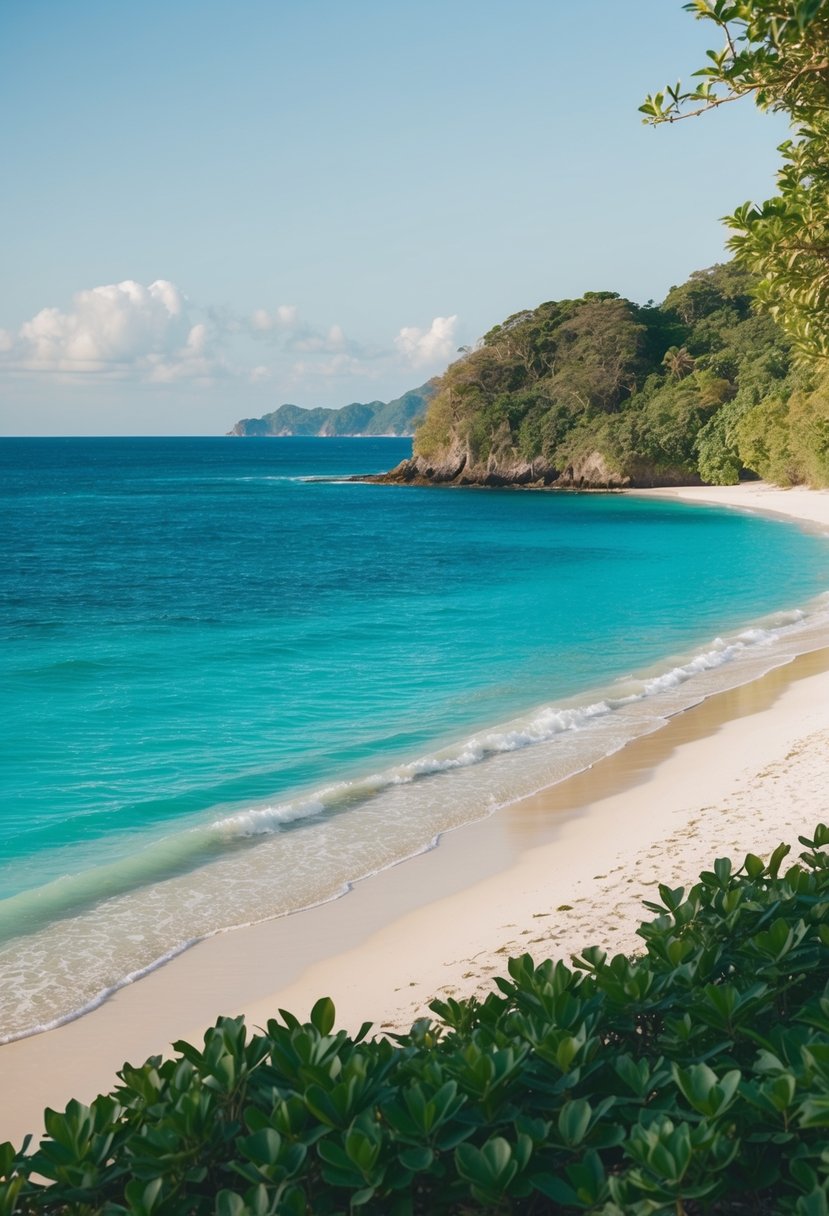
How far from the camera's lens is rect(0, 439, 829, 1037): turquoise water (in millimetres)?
10578

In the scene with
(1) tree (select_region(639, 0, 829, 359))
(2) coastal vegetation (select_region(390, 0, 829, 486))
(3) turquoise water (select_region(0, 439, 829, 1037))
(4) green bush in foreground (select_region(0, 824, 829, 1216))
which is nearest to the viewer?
(4) green bush in foreground (select_region(0, 824, 829, 1216))

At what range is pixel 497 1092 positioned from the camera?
9.73 ft

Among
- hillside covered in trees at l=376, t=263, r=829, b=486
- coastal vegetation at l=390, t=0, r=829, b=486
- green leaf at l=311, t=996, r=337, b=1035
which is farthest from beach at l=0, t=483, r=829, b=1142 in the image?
hillside covered in trees at l=376, t=263, r=829, b=486

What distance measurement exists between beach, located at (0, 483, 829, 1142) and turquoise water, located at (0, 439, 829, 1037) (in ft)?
1.51

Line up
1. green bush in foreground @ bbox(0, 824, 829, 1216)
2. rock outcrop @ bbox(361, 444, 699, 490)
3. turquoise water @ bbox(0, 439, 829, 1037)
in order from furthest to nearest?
rock outcrop @ bbox(361, 444, 699, 490), turquoise water @ bbox(0, 439, 829, 1037), green bush in foreground @ bbox(0, 824, 829, 1216)

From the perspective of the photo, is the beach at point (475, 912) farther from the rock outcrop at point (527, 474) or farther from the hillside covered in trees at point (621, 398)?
the rock outcrop at point (527, 474)

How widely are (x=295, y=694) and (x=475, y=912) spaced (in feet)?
34.5

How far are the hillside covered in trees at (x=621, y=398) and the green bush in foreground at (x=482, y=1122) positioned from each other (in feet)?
208

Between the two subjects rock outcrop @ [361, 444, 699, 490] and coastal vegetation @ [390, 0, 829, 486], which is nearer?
coastal vegetation @ [390, 0, 829, 486]

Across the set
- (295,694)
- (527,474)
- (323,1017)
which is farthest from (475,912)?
(527,474)

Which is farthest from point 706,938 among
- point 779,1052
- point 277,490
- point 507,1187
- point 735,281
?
point 735,281

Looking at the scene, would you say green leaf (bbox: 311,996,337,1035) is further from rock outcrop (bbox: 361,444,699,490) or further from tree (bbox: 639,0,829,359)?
rock outcrop (bbox: 361,444,699,490)

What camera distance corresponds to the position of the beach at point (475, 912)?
287 inches

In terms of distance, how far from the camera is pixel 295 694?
63.0ft
